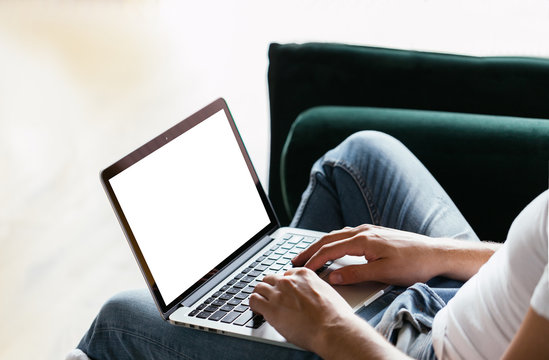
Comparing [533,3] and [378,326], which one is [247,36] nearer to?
[533,3]

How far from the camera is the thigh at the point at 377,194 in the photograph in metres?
1.41

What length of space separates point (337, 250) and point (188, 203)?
0.94 ft

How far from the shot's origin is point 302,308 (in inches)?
42.3

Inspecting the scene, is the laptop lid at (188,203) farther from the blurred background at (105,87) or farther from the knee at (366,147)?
the blurred background at (105,87)

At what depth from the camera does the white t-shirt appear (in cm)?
85

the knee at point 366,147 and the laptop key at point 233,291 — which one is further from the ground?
the knee at point 366,147

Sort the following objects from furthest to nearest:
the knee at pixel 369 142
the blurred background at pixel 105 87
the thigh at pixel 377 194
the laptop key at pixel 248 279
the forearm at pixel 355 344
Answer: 1. the blurred background at pixel 105 87
2. the knee at pixel 369 142
3. the thigh at pixel 377 194
4. the laptop key at pixel 248 279
5. the forearm at pixel 355 344

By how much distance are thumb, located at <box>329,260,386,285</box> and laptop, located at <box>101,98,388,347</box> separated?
1.0 inches

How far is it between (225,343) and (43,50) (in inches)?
125

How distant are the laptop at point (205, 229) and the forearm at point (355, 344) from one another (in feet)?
0.32

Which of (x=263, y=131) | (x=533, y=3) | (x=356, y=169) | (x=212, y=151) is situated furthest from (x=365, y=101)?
(x=533, y=3)

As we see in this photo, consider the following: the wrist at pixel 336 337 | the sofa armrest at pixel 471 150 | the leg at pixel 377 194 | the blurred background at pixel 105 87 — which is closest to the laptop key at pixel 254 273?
the leg at pixel 377 194

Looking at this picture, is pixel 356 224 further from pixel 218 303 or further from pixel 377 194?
pixel 218 303

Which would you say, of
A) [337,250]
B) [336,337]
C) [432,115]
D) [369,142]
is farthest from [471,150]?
[336,337]
